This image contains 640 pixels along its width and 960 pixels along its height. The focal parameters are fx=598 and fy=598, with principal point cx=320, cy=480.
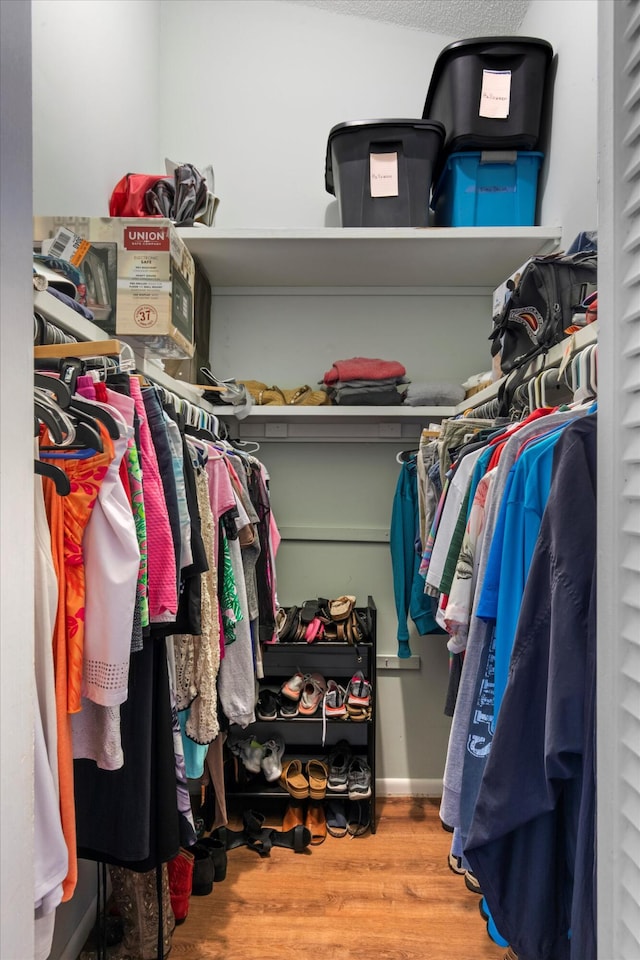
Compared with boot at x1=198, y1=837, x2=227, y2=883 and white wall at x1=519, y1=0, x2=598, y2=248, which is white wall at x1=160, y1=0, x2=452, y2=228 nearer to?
white wall at x1=519, y1=0, x2=598, y2=248

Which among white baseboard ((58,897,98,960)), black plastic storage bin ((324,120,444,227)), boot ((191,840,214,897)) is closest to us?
white baseboard ((58,897,98,960))

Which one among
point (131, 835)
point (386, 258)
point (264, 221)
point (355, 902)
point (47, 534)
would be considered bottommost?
point (355, 902)

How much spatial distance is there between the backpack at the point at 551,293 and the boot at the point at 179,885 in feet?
6.06

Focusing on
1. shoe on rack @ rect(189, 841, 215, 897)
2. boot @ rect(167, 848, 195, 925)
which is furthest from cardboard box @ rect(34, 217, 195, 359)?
shoe on rack @ rect(189, 841, 215, 897)

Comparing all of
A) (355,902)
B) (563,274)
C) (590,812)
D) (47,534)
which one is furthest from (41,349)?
(355,902)

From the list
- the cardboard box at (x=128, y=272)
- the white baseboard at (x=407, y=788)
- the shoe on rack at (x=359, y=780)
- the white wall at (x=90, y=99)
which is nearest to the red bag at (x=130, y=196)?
the white wall at (x=90, y=99)

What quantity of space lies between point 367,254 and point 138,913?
240cm

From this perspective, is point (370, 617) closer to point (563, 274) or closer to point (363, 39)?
point (563, 274)

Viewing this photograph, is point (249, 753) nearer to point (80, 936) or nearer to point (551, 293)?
point (80, 936)

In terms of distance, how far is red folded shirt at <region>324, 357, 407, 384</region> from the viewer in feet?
8.48

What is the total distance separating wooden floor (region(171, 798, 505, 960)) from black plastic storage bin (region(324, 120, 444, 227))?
245 cm

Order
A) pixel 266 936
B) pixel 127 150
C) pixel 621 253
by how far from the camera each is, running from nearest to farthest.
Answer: pixel 621 253 → pixel 266 936 → pixel 127 150

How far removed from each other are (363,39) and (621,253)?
2.79 m

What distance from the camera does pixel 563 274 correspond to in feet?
5.01
